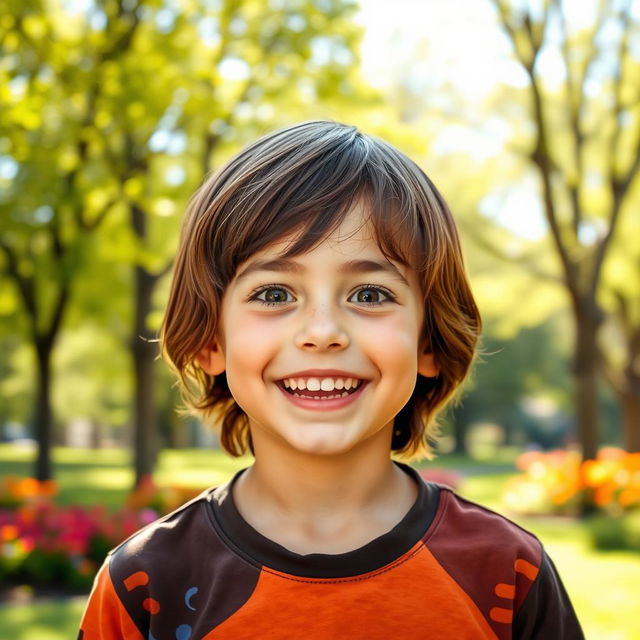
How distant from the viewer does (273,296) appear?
1.82m

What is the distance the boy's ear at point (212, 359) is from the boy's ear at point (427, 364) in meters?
0.44

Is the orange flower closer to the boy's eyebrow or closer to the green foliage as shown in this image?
the green foliage

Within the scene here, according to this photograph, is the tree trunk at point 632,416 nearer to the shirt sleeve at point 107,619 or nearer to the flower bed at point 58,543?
the flower bed at point 58,543

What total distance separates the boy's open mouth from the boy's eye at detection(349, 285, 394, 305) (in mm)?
153

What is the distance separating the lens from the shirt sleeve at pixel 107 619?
1788 mm

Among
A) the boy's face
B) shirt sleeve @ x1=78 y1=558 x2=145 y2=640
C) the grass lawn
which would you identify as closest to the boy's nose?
the boy's face

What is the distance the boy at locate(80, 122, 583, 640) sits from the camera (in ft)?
5.78

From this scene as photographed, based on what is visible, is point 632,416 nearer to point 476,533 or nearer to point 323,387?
point 476,533

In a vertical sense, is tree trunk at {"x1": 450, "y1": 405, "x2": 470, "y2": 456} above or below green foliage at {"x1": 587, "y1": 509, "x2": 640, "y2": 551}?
below

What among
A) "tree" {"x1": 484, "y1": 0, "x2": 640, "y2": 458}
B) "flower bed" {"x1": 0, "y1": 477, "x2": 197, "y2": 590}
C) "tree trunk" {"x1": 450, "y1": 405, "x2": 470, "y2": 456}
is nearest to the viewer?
"flower bed" {"x1": 0, "y1": 477, "x2": 197, "y2": 590}

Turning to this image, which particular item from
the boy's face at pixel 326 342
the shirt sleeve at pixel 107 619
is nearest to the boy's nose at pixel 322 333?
the boy's face at pixel 326 342

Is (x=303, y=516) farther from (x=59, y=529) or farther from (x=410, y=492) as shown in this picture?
(x=59, y=529)

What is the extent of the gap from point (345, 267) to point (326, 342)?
0.15 meters

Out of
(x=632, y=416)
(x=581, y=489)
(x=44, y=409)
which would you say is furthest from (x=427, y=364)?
(x=632, y=416)
